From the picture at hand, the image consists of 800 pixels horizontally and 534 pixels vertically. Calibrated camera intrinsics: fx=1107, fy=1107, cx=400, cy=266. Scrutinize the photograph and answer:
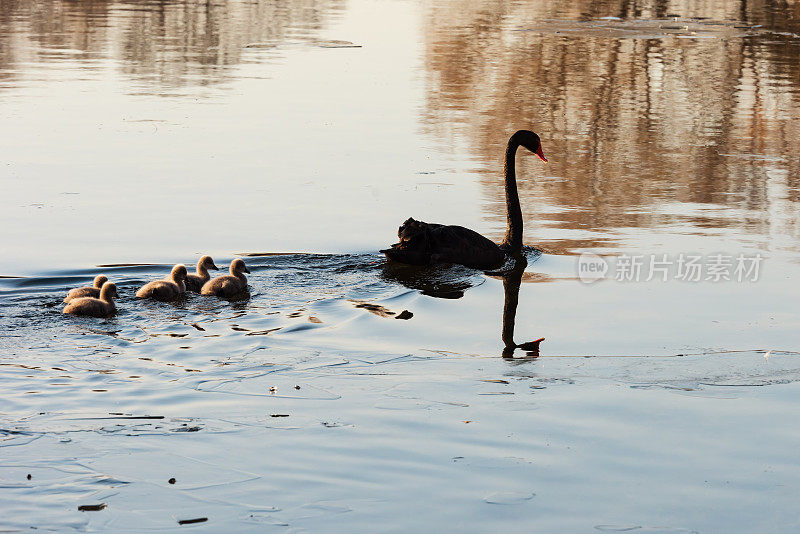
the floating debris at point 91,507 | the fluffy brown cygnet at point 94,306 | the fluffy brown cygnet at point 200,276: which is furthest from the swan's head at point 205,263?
the floating debris at point 91,507

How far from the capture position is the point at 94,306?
731cm

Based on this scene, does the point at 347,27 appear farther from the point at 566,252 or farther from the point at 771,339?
the point at 771,339

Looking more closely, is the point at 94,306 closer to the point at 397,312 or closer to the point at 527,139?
the point at 397,312

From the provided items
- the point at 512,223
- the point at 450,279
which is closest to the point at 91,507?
the point at 450,279

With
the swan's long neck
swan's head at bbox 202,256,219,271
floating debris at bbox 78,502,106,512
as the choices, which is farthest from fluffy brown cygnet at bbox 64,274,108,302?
the swan's long neck

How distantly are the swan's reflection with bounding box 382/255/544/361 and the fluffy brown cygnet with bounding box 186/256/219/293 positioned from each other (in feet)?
4.58

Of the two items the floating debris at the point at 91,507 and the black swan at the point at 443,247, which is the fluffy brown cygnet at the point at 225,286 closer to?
the black swan at the point at 443,247

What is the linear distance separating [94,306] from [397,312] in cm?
207

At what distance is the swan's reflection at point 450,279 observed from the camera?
8523 millimetres

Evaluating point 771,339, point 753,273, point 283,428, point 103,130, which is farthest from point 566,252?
point 103,130

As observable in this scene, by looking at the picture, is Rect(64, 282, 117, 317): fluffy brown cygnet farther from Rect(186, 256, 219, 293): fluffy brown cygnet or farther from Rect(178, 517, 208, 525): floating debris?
Rect(178, 517, 208, 525): floating debris

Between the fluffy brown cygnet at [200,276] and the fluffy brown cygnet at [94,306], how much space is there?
730 mm

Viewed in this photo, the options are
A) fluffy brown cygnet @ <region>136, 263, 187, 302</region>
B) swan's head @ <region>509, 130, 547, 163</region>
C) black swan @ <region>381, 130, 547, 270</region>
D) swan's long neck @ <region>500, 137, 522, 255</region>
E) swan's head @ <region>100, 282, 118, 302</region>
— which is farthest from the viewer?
swan's head @ <region>509, 130, 547, 163</region>

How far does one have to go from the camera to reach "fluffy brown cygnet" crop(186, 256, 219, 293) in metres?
8.13
